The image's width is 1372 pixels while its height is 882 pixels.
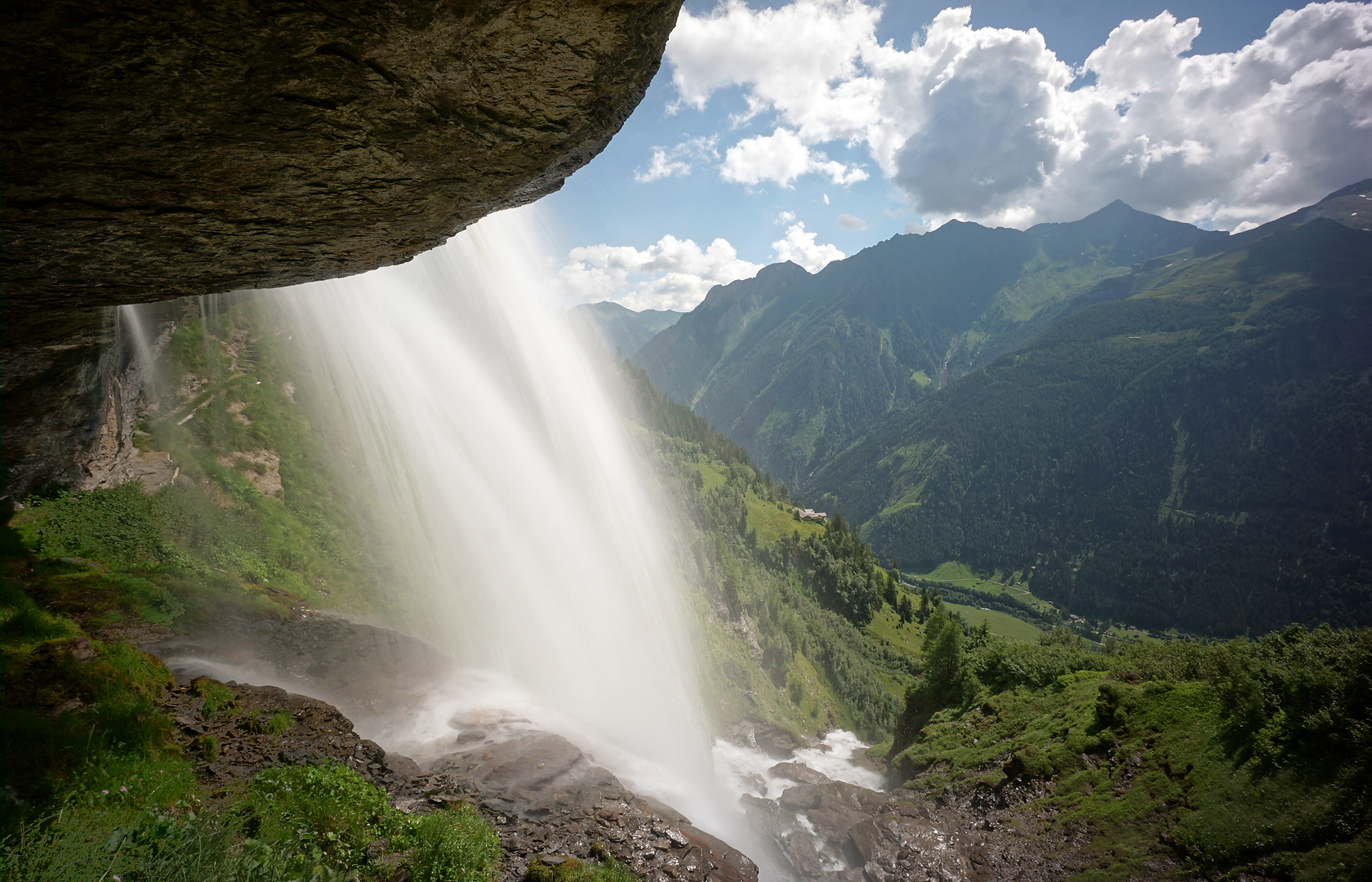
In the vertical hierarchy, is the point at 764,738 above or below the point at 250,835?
below

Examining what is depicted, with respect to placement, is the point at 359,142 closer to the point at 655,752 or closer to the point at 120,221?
the point at 120,221

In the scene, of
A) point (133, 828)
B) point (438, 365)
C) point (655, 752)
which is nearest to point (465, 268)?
point (438, 365)

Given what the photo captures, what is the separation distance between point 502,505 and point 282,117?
43.2 metres

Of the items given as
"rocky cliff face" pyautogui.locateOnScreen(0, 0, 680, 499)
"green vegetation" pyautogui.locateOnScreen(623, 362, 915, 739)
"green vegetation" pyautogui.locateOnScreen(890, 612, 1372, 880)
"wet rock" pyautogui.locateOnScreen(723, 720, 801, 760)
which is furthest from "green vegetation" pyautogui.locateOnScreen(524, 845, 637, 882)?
"green vegetation" pyautogui.locateOnScreen(623, 362, 915, 739)

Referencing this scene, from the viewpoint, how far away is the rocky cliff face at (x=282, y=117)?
4098 mm

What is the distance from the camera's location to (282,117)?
5.11 m

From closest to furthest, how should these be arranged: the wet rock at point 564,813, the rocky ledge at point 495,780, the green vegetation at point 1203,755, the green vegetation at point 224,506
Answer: the rocky ledge at point 495,780 → the wet rock at point 564,813 → the green vegetation at point 1203,755 → the green vegetation at point 224,506

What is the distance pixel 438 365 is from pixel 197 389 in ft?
71.8

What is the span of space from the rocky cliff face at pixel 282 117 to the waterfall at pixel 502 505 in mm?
22892

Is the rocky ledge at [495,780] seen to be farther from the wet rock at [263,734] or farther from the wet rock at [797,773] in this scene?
the wet rock at [797,773]

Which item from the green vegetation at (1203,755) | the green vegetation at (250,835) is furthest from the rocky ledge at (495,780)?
the green vegetation at (1203,755)

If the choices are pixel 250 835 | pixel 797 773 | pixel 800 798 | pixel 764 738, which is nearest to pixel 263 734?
pixel 250 835

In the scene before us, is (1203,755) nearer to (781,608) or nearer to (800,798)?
(800,798)

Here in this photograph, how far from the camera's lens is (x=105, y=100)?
4422 millimetres
